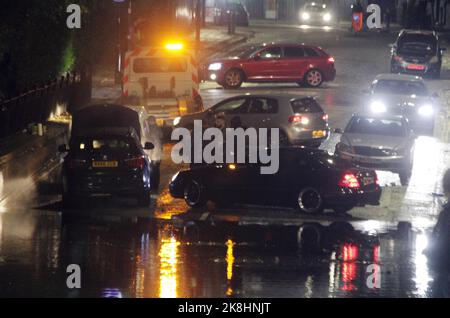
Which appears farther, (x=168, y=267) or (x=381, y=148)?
(x=381, y=148)

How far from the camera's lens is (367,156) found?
1018 inches

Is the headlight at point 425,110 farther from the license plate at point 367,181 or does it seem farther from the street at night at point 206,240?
the license plate at point 367,181

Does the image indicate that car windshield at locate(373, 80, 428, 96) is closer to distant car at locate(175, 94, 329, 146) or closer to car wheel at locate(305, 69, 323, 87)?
distant car at locate(175, 94, 329, 146)

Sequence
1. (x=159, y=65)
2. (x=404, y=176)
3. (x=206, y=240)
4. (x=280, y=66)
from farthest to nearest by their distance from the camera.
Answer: (x=280, y=66) < (x=159, y=65) < (x=404, y=176) < (x=206, y=240)

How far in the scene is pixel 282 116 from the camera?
29.0m

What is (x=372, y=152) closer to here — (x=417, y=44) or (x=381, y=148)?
(x=381, y=148)

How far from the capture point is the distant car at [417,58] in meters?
47.2

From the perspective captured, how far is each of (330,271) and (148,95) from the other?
14971 millimetres

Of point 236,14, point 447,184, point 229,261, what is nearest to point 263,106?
point 447,184

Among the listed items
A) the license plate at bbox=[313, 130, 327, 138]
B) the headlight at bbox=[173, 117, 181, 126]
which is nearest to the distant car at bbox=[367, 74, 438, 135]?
the license plate at bbox=[313, 130, 327, 138]

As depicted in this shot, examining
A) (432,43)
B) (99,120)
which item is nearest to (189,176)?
(99,120)

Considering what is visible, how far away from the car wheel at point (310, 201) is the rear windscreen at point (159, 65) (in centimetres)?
910

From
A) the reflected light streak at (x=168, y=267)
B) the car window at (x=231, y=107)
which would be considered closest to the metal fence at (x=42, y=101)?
the car window at (x=231, y=107)

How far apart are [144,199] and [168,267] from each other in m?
5.96
